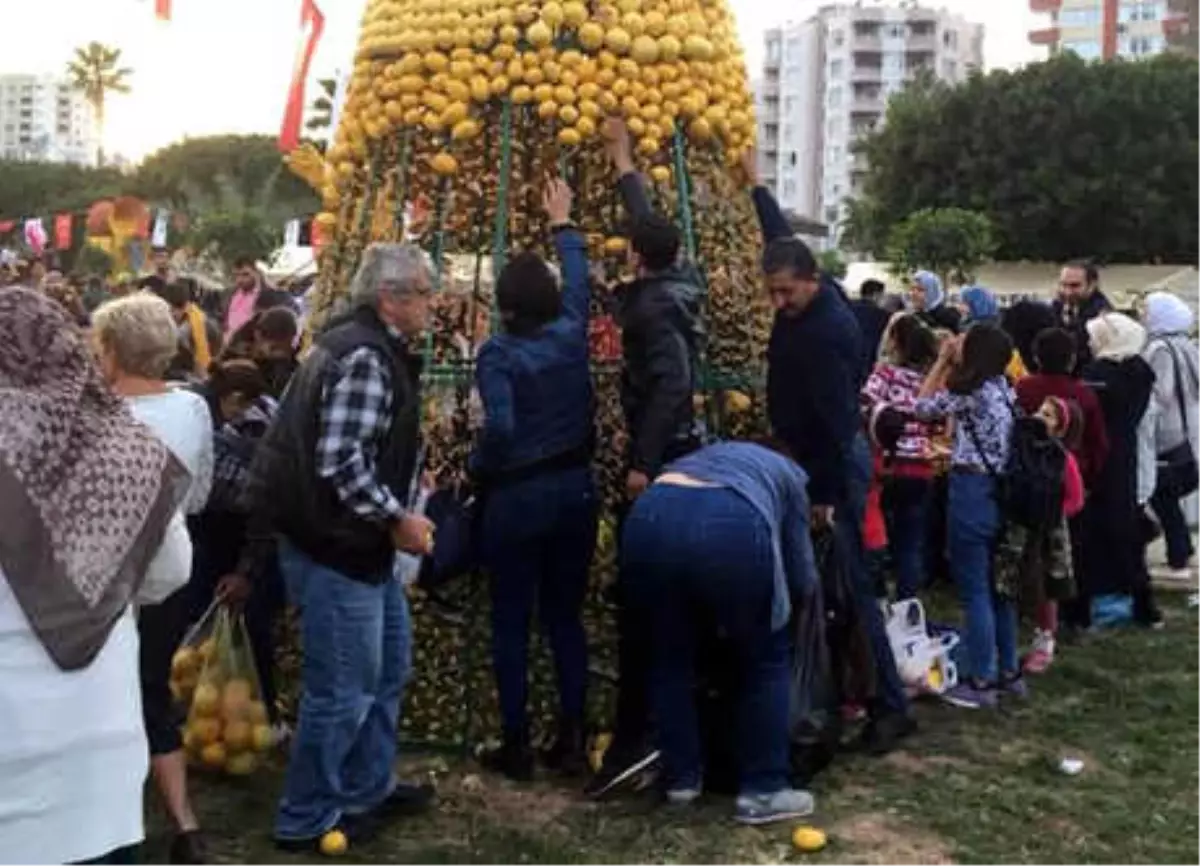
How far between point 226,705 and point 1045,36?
123 metres

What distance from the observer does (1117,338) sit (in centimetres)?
771

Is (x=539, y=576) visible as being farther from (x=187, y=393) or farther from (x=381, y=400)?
(x=187, y=393)

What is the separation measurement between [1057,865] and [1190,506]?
273 inches

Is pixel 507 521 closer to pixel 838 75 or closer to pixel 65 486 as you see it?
pixel 65 486

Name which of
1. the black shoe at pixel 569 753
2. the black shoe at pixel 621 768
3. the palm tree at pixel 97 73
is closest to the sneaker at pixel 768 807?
the black shoe at pixel 621 768

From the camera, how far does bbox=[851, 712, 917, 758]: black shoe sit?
572cm

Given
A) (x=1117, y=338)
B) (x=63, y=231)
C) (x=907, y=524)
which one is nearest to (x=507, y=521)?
(x=907, y=524)

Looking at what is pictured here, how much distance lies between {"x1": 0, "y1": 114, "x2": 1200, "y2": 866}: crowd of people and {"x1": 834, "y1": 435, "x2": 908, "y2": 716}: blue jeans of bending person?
15mm

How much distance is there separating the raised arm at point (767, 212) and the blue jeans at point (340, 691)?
2157mm

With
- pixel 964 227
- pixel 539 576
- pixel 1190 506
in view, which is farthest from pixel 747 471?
pixel 964 227

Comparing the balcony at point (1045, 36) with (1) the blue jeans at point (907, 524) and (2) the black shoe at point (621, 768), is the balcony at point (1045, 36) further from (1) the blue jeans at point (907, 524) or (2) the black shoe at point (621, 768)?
(2) the black shoe at point (621, 768)

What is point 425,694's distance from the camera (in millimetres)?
5609

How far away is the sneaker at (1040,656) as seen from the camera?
22.9ft

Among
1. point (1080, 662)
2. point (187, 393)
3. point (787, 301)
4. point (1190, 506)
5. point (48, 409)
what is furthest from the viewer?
point (1190, 506)
